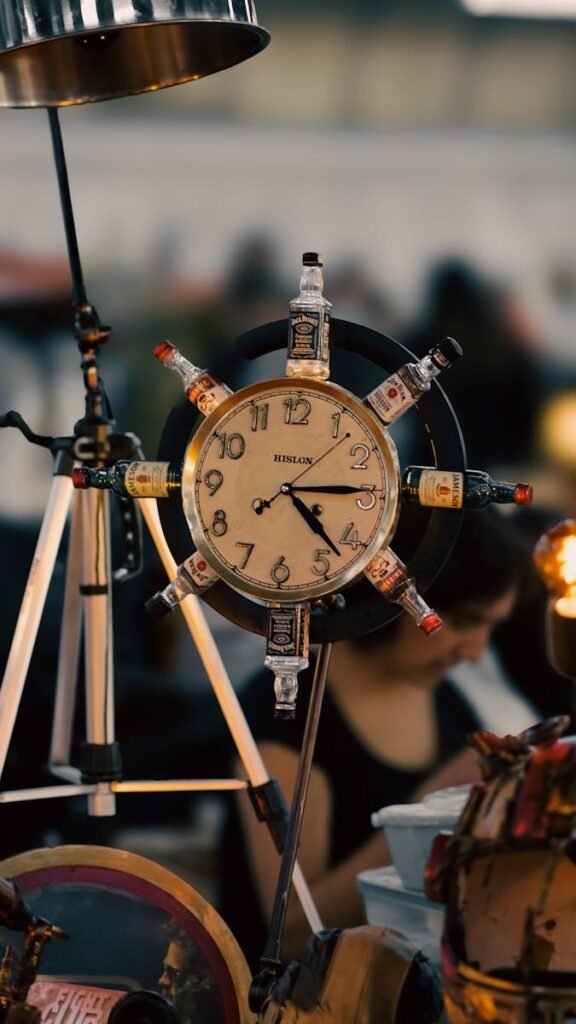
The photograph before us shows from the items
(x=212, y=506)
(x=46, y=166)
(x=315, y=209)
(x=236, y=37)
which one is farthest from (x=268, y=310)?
(x=212, y=506)

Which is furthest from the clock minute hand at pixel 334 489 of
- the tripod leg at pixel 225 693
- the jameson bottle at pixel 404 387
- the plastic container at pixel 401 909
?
the plastic container at pixel 401 909

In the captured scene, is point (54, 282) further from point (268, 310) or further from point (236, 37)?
point (236, 37)

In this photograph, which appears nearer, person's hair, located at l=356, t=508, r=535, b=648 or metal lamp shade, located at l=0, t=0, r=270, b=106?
metal lamp shade, located at l=0, t=0, r=270, b=106

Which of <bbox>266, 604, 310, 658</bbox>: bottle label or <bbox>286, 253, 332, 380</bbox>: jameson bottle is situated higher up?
<bbox>286, 253, 332, 380</bbox>: jameson bottle

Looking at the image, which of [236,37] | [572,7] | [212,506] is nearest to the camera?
[212,506]

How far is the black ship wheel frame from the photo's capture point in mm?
2664

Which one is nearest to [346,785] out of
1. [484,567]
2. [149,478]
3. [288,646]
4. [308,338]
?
[484,567]

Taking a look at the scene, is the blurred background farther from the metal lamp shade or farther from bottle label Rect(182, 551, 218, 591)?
bottle label Rect(182, 551, 218, 591)

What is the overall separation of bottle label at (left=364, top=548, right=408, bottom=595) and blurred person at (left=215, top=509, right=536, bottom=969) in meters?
0.99

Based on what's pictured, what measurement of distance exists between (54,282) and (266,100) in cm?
55

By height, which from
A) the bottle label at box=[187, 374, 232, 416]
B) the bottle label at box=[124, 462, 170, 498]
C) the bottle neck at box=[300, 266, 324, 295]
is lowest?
the bottle label at box=[124, 462, 170, 498]

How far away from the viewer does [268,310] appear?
11.7ft

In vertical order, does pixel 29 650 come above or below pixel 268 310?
below

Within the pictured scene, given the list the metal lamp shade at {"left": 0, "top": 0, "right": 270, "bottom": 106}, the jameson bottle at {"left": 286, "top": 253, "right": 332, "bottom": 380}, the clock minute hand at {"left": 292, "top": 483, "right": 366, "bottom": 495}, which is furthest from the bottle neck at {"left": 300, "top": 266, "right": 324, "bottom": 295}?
the metal lamp shade at {"left": 0, "top": 0, "right": 270, "bottom": 106}
